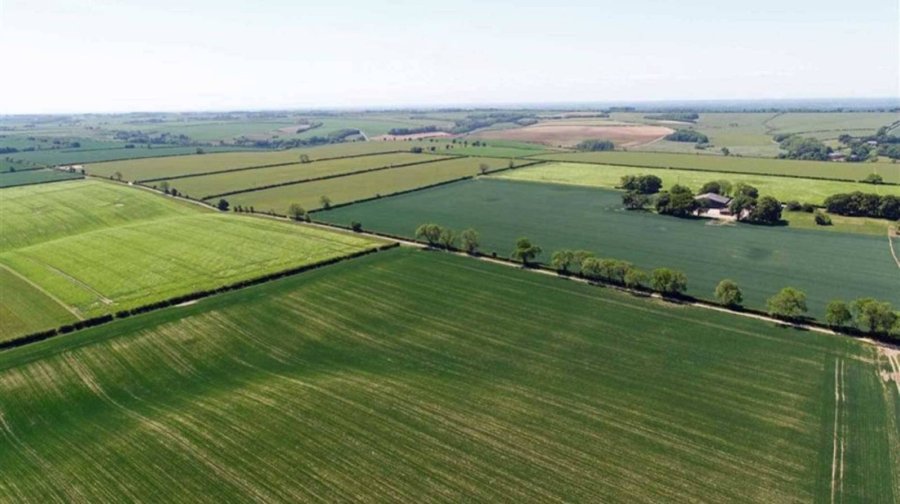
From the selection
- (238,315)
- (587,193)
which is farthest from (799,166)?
(238,315)

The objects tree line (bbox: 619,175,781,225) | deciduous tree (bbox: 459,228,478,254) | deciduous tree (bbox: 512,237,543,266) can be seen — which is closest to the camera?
deciduous tree (bbox: 512,237,543,266)

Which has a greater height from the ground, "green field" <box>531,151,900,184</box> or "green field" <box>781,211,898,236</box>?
"green field" <box>531,151,900,184</box>

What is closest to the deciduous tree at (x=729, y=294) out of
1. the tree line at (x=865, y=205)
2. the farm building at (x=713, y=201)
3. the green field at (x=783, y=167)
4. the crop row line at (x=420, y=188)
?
the farm building at (x=713, y=201)

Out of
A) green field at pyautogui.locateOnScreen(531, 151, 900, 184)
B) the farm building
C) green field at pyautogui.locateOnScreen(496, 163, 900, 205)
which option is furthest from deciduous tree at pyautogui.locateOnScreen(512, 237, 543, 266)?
green field at pyautogui.locateOnScreen(531, 151, 900, 184)

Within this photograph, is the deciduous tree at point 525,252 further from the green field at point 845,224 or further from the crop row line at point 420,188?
the crop row line at point 420,188

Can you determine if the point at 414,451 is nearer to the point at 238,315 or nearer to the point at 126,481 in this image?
the point at 126,481

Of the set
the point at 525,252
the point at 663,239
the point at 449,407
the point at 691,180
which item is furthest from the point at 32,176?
the point at 691,180

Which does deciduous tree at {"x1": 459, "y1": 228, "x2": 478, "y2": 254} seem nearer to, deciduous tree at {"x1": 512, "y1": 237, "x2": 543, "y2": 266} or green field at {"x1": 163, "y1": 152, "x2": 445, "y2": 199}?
deciduous tree at {"x1": 512, "y1": 237, "x2": 543, "y2": 266}
